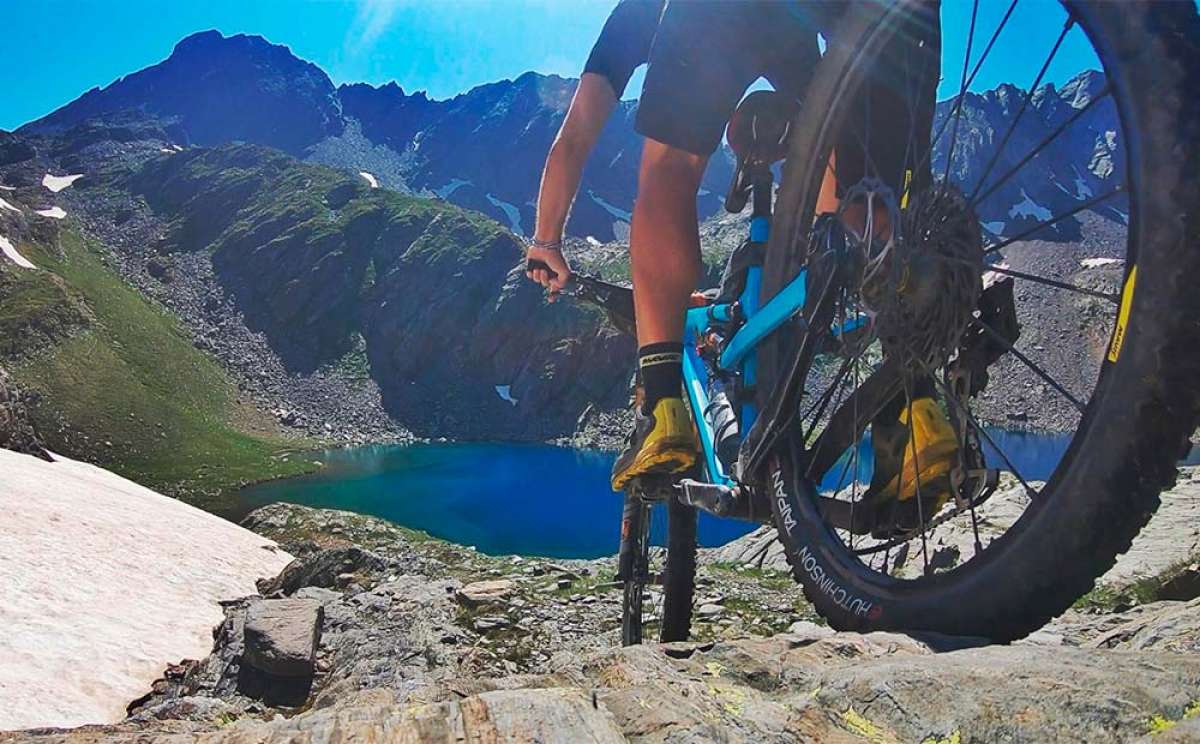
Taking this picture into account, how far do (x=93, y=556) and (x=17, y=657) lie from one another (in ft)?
32.1

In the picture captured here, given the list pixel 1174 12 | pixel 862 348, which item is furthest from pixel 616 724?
pixel 1174 12

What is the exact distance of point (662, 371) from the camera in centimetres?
381

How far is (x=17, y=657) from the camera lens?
40.3 feet

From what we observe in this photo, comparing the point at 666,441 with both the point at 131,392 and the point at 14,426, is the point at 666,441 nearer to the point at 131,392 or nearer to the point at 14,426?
the point at 14,426

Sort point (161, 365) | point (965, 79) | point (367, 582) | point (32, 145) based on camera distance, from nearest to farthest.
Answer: point (965, 79) → point (367, 582) → point (161, 365) → point (32, 145)

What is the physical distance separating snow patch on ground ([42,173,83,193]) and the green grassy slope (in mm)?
53109

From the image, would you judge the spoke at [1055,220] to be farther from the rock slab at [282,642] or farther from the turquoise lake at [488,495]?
the turquoise lake at [488,495]

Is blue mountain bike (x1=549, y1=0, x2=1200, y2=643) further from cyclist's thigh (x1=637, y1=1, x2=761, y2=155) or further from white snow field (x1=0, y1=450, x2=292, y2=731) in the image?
white snow field (x1=0, y1=450, x2=292, y2=731)

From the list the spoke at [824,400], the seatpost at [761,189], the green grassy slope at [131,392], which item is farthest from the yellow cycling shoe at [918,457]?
the green grassy slope at [131,392]

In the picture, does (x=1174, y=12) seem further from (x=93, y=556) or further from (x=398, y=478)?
(x=398, y=478)

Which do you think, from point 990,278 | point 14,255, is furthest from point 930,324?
point 14,255

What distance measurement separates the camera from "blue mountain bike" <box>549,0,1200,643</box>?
1822 mm

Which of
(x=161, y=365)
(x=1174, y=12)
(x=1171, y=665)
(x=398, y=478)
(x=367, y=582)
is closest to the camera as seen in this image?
(x=1174, y=12)

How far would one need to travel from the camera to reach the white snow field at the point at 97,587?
11.6 meters
